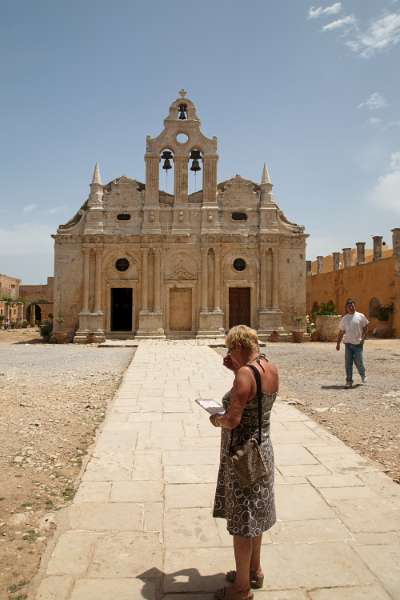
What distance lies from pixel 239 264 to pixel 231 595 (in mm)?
22274

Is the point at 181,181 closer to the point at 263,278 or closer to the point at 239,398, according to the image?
the point at 263,278

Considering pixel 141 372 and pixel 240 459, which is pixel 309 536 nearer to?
pixel 240 459

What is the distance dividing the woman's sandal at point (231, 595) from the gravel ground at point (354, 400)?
2.57m

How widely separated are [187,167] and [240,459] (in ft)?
76.2

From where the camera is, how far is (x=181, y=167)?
2461cm

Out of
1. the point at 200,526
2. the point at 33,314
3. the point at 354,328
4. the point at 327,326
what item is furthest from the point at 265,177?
the point at 33,314

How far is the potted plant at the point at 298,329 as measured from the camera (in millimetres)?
23562

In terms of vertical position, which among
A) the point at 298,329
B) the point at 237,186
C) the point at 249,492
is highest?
the point at 237,186

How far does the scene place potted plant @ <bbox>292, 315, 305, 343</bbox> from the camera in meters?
23.6

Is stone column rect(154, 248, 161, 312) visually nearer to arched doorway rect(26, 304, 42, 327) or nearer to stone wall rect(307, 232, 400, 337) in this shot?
stone wall rect(307, 232, 400, 337)

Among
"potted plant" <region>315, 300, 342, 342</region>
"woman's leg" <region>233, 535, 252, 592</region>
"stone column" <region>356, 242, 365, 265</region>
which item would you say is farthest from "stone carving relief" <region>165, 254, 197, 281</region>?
"woman's leg" <region>233, 535, 252, 592</region>

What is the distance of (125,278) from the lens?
2441 cm

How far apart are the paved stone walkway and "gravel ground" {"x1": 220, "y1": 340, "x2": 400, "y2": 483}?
20.4 inches

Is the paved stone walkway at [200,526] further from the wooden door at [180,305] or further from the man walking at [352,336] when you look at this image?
the wooden door at [180,305]
